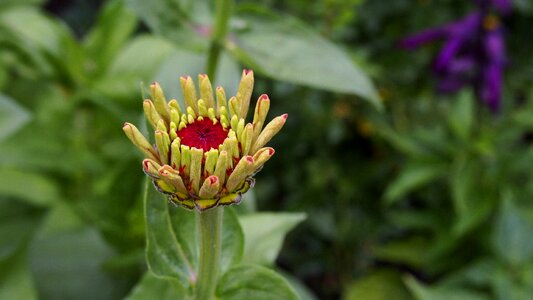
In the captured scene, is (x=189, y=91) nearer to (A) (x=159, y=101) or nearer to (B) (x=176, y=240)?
(A) (x=159, y=101)

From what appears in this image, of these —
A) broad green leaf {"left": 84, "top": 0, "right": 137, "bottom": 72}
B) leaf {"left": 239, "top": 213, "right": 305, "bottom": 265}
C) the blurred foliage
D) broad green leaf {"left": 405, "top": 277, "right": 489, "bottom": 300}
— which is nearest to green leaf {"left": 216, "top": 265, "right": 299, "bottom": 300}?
the blurred foliage

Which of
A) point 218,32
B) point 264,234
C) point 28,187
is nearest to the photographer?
point 264,234

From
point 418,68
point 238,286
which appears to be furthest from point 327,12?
point 238,286

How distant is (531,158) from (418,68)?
336 millimetres

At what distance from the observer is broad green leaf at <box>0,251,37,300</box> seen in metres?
0.77

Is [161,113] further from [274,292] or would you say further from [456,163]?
[456,163]

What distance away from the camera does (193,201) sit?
42 centimetres

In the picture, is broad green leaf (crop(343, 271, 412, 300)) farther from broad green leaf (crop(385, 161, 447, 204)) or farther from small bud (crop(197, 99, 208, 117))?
small bud (crop(197, 99, 208, 117))

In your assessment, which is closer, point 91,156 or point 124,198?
point 124,198

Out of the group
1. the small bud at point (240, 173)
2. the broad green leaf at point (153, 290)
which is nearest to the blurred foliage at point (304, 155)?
the broad green leaf at point (153, 290)

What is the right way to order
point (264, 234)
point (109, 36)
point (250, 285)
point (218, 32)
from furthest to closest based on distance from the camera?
1. point (109, 36)
2. point (218, 32)
3. point (264, 234)
4. point (250, 285)

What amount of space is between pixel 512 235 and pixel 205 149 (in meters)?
0.68

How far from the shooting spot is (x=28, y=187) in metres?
0.94

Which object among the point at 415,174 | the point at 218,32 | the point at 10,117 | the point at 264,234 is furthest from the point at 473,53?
the point at 10,117
